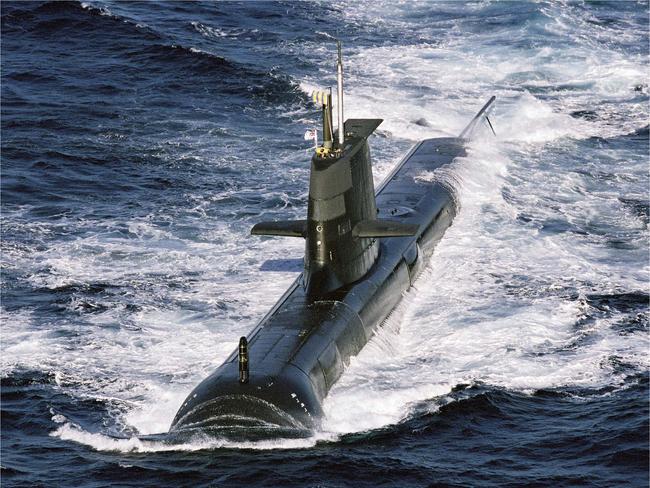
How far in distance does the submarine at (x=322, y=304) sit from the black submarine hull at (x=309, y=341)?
0.02 metres

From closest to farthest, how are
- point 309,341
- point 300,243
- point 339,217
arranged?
point 309,341 → point 339,217 → point 300,243

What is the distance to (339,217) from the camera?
26.3 m

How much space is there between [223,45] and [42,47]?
25.4 ft

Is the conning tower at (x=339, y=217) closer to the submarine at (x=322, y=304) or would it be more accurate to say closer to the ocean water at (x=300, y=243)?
the submarine at (x=322, y=304)

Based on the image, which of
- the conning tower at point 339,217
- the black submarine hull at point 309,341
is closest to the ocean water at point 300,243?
the black submarine hull at point 309,341

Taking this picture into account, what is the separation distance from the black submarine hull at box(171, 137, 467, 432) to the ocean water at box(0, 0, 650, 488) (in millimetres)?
580

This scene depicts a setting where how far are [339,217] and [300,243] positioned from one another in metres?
8.89

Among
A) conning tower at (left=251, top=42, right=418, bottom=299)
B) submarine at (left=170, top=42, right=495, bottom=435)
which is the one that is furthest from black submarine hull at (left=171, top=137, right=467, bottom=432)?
conning tower at (left=251, top=42, right=418, bottom=299)

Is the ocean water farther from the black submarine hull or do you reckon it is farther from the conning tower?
the conning tower

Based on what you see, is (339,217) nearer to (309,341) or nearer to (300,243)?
(309,341)

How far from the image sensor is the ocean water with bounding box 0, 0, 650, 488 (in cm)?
2250

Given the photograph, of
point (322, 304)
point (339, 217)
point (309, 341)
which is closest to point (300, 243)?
point (322, 304)

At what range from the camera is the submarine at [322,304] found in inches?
875

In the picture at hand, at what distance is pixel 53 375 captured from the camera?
85.1 feet
